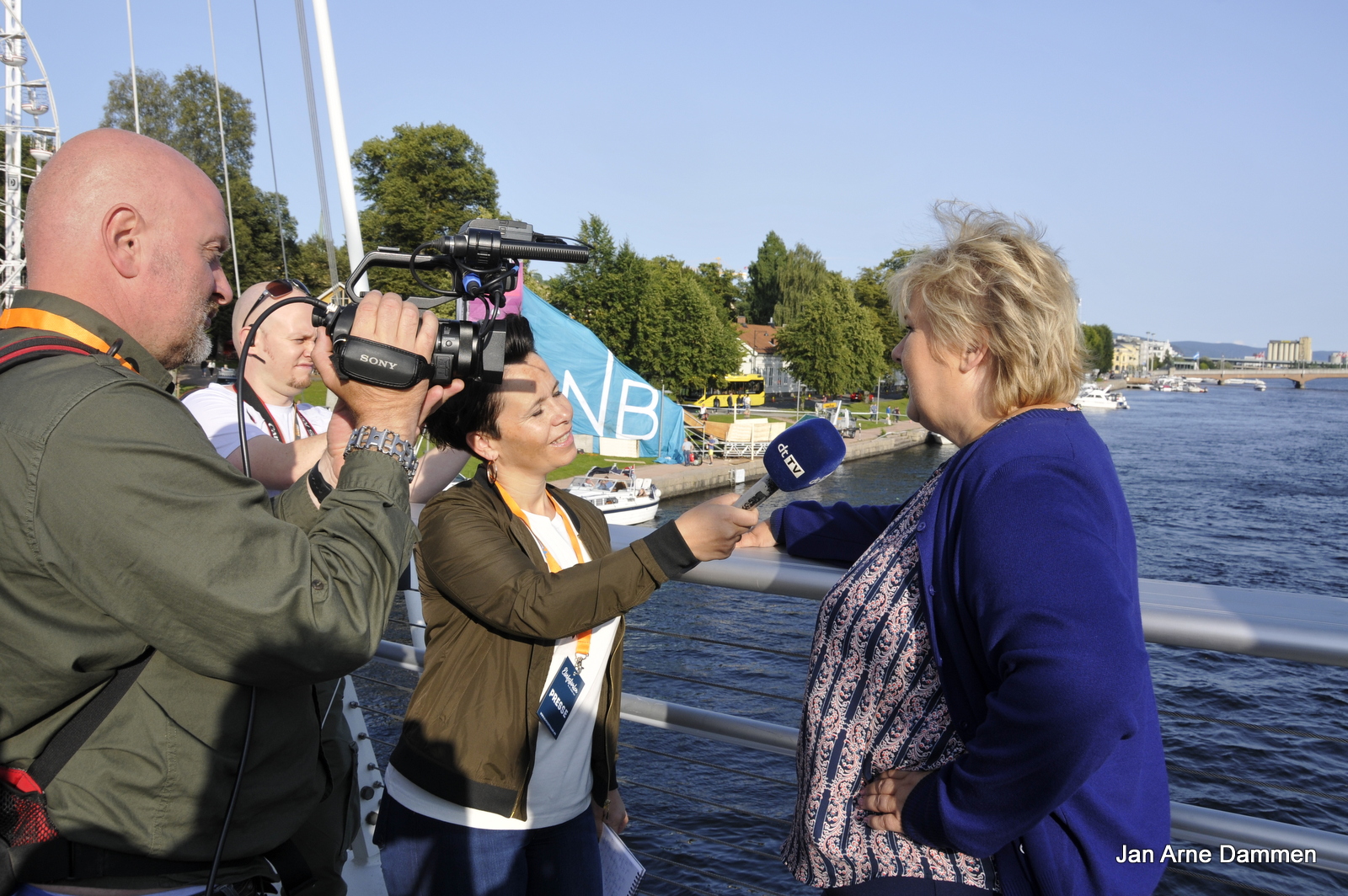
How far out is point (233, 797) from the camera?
1.42 m

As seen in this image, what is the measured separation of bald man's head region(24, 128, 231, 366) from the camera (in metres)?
1.39

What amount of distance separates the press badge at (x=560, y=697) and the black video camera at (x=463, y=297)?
0.67 metres

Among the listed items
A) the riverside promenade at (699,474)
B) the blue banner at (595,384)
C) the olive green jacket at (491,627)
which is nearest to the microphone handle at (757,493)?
the olive green jacket at (491,627)

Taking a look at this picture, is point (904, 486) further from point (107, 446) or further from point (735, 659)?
point (107, 446)

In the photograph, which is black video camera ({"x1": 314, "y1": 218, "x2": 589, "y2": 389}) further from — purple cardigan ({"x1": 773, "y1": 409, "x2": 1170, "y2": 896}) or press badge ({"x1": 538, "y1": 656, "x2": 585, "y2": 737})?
purple cardigan ({"x1": 773, "y1": 409, "x2": 1170, "y2": 896})

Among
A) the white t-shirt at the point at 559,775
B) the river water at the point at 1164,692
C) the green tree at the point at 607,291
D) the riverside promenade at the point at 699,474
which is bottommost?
the river water at the point at 1164,692

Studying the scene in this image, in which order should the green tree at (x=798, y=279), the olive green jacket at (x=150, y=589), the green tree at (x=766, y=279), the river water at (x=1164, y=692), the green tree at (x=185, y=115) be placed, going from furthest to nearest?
A: the green tree at (x=766, y=279) < the green tree at (x=798, y=279) < the green tree at (x=185, y=115) < the river water at (x=1164, y=692) < the olive green jacket at (x=150, y=589)

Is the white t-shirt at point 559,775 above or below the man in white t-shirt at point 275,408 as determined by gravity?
below

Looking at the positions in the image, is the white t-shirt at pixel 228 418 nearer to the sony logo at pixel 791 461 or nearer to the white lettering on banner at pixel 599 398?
the sony logo at pixel 791 461

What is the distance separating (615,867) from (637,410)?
14622 millimetres

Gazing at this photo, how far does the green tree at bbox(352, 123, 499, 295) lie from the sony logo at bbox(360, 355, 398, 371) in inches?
1572

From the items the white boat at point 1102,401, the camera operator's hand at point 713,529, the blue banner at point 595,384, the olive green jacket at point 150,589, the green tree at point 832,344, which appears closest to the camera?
the olive green jacket at point 150,589

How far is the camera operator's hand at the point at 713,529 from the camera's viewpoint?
5.96 feet

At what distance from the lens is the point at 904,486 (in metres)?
37.8
